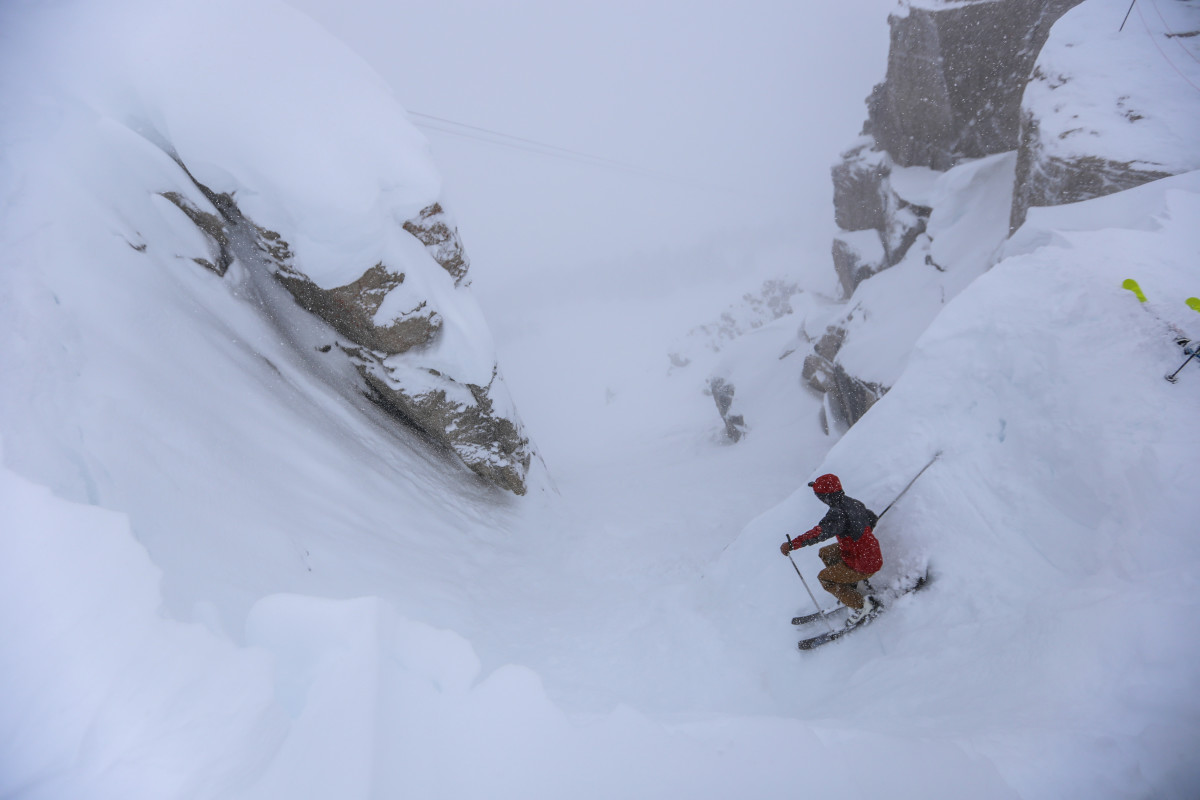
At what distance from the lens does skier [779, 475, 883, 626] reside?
4.71m

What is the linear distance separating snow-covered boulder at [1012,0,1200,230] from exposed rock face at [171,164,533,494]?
13273 mm

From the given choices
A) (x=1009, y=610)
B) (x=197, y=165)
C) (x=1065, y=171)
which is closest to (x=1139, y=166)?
(x=1065, y=171)

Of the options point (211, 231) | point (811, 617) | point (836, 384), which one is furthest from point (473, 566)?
point (836, 384)

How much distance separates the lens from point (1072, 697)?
117 inches

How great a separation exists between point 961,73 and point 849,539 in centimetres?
1979

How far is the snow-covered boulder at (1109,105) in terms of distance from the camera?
8.29 m

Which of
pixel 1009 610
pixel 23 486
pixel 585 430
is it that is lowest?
pixel 585 430

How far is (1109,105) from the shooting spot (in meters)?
9.22

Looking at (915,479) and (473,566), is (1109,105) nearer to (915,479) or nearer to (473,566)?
(915,479)

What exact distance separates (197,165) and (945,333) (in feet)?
40.0

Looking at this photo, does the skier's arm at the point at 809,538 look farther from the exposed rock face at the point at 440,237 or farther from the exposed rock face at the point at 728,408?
the exposed rock face at the point at 728,408

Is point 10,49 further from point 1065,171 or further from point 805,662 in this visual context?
point 1065,171

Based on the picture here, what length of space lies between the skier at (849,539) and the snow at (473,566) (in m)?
0.50

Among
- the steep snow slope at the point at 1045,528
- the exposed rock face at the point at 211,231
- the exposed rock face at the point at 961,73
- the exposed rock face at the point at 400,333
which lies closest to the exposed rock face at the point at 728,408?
the exposed rock face at the point at 961,73
